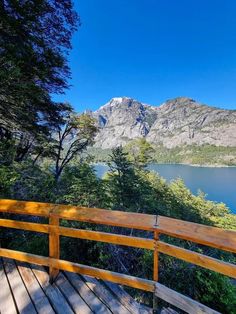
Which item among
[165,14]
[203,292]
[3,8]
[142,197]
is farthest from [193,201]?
[3,8]

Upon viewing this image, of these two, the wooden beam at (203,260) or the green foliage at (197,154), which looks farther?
the green foliage at (197,154)

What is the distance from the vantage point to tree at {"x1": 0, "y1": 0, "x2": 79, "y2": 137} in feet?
15.1

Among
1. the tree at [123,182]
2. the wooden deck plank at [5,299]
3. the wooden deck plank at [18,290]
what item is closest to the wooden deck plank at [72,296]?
the wooden deck plank at [18,290]

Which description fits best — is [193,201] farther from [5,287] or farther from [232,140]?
[232,140]

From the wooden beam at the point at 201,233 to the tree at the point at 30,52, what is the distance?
12.7ft

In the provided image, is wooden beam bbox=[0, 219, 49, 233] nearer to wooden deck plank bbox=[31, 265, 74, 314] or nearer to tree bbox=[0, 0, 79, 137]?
wooden deck plank bbox=[31, 265, 74, 314]

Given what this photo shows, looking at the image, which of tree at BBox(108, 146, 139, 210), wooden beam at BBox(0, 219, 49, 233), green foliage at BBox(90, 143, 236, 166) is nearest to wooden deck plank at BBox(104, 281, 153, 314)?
wooden beam at BBox(0, 219, 49, 233)

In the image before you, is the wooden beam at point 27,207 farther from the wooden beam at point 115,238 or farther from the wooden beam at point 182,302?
the wooden beam at point 182,302

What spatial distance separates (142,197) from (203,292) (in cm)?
841

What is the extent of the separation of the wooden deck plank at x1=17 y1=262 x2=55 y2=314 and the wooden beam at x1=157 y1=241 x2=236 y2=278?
3.57 feet

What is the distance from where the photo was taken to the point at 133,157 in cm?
2902

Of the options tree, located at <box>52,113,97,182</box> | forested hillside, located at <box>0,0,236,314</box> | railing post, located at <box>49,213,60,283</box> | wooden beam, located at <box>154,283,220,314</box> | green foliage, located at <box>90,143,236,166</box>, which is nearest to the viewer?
wooden beam, located at <box>154,283,220,314</box>

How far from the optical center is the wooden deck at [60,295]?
1790mm

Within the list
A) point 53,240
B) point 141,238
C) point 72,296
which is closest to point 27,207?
point 53,240
